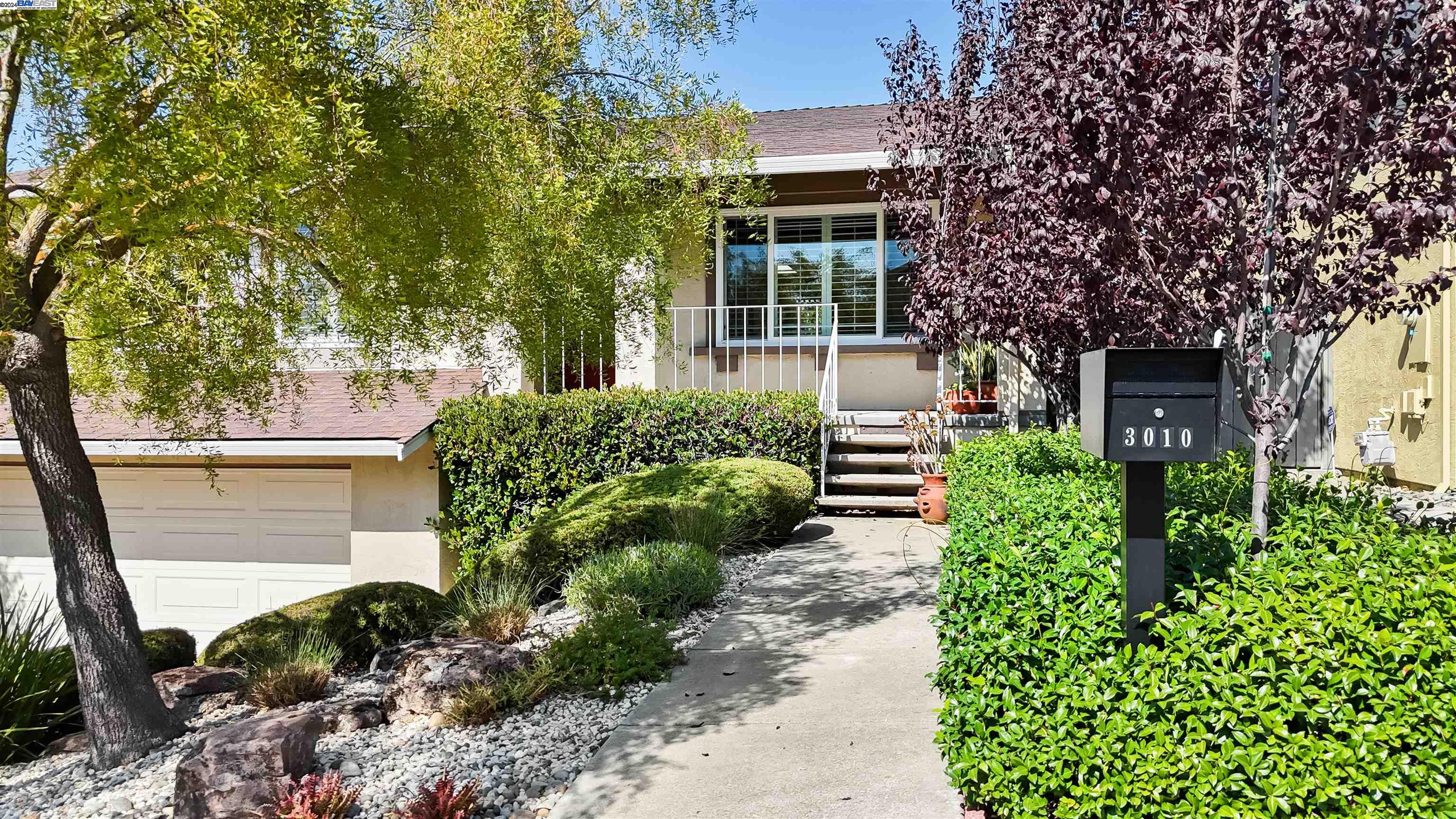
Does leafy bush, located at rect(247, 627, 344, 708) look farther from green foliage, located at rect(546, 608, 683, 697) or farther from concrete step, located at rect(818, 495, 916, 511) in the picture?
concrete step, located at rect(818, 495, 916, 511)

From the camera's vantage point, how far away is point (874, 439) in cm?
1084

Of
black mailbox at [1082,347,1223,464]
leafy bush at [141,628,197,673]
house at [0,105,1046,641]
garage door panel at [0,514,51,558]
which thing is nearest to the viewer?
black mailbox at [1082,347,1223,464]

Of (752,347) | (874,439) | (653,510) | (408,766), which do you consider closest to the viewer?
(408,766)

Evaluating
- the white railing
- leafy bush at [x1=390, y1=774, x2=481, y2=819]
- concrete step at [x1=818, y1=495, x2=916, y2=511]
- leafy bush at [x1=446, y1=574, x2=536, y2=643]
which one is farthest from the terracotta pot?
leafy bush at [x1=390, y1=774, x2=481, y2=819]

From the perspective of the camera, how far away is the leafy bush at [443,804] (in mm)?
3379

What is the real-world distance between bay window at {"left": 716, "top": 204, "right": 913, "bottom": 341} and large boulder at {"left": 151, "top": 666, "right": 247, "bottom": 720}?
7798 mm

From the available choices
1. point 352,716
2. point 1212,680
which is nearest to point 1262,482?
point 1212,680

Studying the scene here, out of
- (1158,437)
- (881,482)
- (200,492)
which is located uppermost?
(1158,437)

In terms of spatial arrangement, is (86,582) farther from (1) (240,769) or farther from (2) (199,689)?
(1) (240,769)

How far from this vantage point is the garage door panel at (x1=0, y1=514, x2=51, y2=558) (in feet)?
37.2

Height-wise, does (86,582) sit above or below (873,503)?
above

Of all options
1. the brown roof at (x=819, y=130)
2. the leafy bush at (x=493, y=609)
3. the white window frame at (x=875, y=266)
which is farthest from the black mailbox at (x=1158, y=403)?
the white window frame at (x=875, y=266)

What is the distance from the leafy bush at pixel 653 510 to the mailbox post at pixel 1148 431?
4.78m

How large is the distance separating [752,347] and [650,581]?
6.81m
